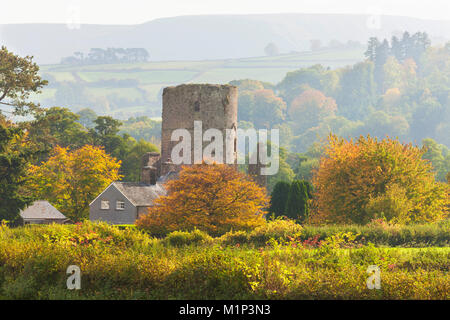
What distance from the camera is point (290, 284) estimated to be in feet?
63.3

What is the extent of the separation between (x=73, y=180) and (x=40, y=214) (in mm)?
7145

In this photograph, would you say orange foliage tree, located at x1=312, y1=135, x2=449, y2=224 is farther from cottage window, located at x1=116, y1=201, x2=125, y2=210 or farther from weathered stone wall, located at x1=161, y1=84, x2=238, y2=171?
cottage window, located at x1=116, y1=201, x2=125, y2=210

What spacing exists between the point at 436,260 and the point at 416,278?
4.88 meters

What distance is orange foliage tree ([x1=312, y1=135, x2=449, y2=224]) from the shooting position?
40.5 metres

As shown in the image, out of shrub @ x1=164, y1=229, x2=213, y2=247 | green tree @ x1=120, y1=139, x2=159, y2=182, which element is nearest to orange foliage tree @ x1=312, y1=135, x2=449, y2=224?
shrub @ x1=164, y1=229, x2=213, y2=247

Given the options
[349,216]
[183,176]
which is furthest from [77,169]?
[349,216]

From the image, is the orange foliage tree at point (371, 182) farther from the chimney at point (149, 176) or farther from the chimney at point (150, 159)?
the chimney at point (150, 159)

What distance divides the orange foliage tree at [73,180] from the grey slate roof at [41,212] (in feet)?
10.8

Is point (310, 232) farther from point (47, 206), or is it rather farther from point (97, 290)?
point (47, 206)

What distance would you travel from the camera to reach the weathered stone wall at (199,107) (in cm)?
6228

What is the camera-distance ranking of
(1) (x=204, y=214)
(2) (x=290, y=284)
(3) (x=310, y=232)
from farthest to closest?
(1) (x=204, y=214) → (3) (x=310, y=232) → (2) (x=290, y=284)

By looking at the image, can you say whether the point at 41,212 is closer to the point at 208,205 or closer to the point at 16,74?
the point at 16,74

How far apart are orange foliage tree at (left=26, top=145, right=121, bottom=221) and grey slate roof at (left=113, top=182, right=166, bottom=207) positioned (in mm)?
6437

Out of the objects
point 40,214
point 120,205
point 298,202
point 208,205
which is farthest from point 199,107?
point 208,205
